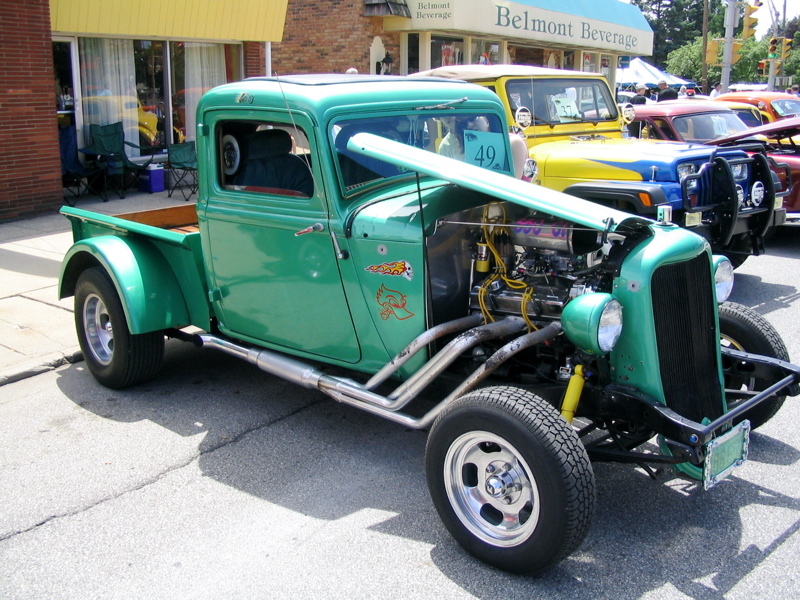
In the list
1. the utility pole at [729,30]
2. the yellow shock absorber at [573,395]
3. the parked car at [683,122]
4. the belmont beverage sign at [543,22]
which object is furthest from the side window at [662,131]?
the utility pole at [729,30]

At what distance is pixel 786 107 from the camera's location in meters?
13.8

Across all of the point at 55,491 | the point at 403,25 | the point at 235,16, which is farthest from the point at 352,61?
the point at 55,491

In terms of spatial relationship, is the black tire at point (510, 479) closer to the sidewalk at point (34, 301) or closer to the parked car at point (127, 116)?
→ the sidewalk at point (34, 301)

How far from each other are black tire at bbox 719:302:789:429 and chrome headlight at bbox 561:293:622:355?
1084mm

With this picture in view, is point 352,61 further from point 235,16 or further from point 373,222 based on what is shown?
point 373,222

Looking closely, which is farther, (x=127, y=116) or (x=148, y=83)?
(x=148, y=83)

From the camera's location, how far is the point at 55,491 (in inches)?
154

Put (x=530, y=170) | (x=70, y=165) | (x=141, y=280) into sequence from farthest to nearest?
(x=70, y=165) < (x=530, y=170) < (x=141, y=280)

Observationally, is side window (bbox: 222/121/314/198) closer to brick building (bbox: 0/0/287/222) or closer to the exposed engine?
the exposed engine

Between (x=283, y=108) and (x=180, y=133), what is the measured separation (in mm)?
9612

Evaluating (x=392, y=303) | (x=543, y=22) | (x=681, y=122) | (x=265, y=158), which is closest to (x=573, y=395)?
(x=392, y=303)

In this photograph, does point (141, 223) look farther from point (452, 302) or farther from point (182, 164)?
point (182, 164)

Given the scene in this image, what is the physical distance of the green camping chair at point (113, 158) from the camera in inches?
433

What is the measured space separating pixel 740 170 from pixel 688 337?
4471mm
